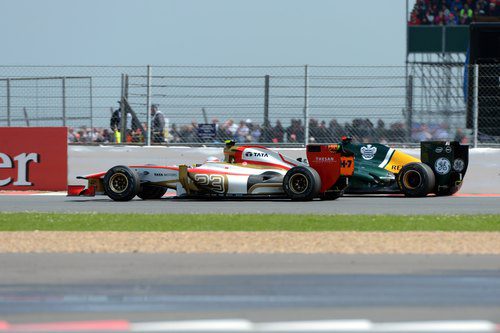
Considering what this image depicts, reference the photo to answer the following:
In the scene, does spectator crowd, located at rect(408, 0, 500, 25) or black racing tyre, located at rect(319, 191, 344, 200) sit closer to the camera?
black racing tyre, located at rect(319, 191, 344, 200)

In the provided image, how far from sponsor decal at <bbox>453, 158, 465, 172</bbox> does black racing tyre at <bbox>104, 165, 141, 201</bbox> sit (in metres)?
5.23

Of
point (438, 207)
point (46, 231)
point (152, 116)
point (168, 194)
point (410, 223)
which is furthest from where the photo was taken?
point (152, 116)

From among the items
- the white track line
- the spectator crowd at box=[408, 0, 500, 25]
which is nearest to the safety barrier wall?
the white track line

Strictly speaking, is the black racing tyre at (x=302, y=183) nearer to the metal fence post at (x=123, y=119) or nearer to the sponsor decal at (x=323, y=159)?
the sponsor decal at (x=323, y=159)

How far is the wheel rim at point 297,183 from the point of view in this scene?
16.2 m

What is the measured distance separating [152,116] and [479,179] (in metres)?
6.17

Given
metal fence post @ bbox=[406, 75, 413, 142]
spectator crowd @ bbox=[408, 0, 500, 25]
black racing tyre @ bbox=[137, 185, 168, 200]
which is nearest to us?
black racing tyre @ bbox=[137, 185, 168, 200]

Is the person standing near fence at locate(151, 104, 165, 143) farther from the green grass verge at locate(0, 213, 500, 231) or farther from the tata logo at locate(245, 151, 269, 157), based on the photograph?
the green grass verge at locate(0, 213, 500, 231)

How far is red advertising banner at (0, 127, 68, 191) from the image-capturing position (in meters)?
19.5

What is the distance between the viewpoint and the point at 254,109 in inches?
781

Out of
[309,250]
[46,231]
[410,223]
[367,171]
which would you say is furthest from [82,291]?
[367,171]

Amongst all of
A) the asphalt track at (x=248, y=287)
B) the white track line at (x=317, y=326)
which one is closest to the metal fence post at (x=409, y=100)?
the asphalt track at (x=248, y=287)

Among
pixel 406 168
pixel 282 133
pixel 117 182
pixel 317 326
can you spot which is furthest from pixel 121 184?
pixel 317 326

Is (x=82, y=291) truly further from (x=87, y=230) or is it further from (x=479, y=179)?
(x=479, y=179)
